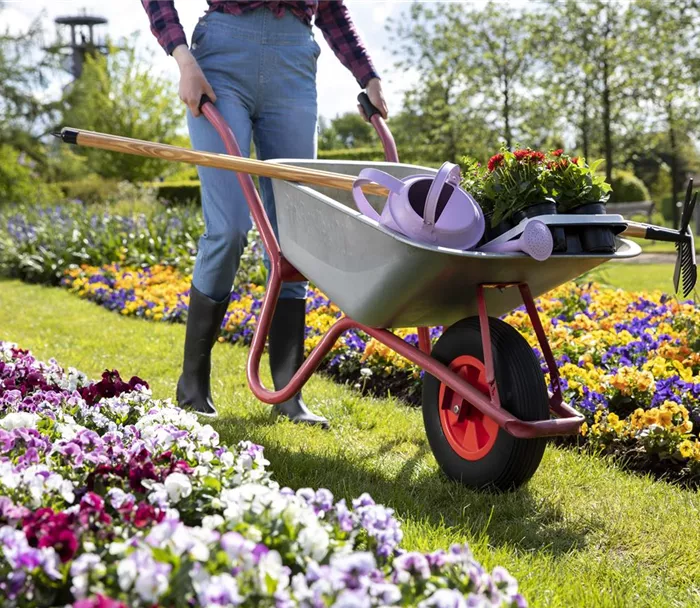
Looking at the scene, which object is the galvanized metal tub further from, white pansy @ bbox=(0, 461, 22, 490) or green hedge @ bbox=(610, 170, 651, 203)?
green hedge @ bbox=(610, 170, 651, 203)

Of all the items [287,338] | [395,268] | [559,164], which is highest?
[559,164]

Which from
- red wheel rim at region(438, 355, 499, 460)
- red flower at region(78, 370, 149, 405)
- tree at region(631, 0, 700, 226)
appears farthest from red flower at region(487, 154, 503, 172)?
tree at region(631, 0, 700, 226)

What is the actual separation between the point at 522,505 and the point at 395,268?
2.49ft

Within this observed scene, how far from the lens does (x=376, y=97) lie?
3.11m

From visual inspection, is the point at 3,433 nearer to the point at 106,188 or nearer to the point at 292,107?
the point at 292,107

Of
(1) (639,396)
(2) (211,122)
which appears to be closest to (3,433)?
(2) (211,122)

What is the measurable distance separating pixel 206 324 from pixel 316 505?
174 centimetres

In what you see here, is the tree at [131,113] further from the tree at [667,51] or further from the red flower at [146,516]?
the red flower at [146,516]

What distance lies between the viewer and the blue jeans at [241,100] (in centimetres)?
289

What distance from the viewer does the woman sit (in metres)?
2.88

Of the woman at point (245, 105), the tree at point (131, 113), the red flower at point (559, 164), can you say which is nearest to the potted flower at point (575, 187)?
the red flower at point (559, 164)

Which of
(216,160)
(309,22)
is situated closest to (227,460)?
(216,160)

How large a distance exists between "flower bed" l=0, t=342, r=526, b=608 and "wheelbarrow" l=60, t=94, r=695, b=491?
60 cm

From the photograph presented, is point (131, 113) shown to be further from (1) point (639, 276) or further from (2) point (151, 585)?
(2) point (151, 585)
